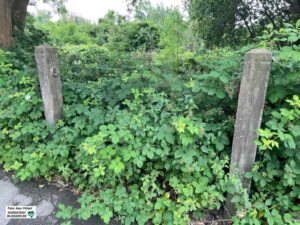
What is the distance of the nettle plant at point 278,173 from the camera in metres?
1.67

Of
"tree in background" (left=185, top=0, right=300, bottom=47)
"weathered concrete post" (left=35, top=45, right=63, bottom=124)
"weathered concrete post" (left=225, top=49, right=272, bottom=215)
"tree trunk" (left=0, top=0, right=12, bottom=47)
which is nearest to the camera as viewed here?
"weathered concrete post" (left=225, top=49, right=272, bottom=215)

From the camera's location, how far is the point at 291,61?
1.82m

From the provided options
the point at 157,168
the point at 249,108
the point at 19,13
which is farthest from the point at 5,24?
the point at 249,108

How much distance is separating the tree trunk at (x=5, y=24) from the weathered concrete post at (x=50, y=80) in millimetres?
2950

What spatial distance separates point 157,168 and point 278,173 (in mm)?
870

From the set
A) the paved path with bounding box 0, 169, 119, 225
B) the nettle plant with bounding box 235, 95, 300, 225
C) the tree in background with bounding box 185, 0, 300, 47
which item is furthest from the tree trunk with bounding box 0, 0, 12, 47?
the tree in background with bounding box 185, 0, 300, 47

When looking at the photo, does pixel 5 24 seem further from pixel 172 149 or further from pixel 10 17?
pixel 172 149

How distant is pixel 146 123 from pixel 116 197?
611 mm

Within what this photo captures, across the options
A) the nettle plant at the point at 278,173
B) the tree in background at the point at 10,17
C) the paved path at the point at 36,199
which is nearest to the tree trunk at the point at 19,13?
the tree in background at the point at 10,17

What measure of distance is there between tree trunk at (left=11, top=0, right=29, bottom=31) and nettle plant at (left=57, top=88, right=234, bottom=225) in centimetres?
546

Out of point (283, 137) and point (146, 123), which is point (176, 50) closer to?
point (146, 123)

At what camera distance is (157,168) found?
2008 millimetres

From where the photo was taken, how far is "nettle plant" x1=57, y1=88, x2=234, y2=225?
1.85 m

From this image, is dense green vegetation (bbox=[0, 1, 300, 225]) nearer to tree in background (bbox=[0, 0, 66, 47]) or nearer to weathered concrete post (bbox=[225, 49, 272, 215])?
weathered concrete post (bbox=[225, 49, 272, 215])
